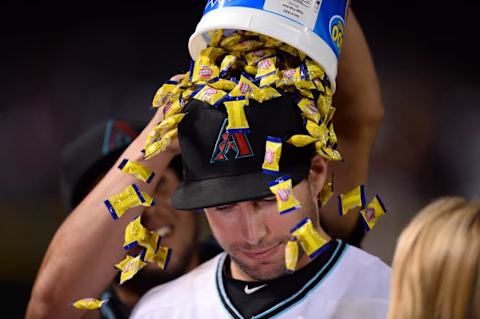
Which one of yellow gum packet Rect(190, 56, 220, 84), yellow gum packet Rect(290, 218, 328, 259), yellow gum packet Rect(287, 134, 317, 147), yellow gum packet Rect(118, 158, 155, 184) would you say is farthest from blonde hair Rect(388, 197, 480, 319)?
yellow gum packet Rect(118, 158, 155, 184)

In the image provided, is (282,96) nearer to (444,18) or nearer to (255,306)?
(255,306)

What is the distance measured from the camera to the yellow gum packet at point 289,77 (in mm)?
1467

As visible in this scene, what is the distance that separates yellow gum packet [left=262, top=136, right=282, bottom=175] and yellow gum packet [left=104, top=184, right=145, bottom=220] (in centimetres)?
31

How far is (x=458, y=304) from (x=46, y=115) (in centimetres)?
145

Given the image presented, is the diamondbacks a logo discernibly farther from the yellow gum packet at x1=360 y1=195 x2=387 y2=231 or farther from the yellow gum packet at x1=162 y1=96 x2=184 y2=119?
the yellow gum packet at x1=360 y1=195 x2=387 y2=231

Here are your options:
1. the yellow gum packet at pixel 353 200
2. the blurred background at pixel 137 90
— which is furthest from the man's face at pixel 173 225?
the yellow gum packet at pixel 353 200

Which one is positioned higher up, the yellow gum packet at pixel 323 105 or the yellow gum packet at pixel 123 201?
the yellow gum packet at pixel 323 105

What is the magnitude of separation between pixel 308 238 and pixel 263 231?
156 millimetres

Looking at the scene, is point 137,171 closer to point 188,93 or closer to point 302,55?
point 188,93

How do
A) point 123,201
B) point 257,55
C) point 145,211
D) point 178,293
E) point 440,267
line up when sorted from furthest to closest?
point 145,211 < point 178,293 < point 123,201 < point 257,55 < point 440,267

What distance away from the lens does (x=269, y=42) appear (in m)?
1.50

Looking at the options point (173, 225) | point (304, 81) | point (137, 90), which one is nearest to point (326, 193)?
point (304, 81)

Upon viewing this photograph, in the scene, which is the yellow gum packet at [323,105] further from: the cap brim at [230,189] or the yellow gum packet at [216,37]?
the yellow gum packet at [216,37]

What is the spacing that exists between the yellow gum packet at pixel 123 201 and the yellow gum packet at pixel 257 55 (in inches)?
14.3
